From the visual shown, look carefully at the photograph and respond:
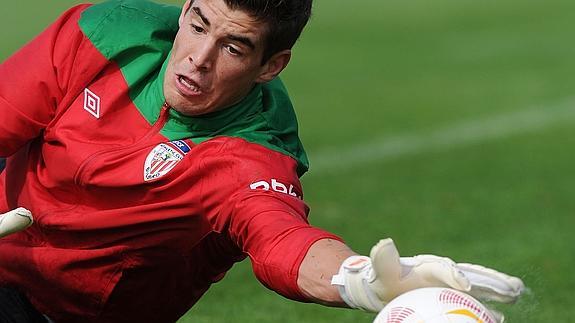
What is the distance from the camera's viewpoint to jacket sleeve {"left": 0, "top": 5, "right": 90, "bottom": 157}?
511 cm

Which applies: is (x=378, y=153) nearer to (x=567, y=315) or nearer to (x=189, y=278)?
(x=567, y=315)

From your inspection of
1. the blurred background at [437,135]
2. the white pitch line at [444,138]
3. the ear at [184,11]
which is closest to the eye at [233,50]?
the ear at [184,11]

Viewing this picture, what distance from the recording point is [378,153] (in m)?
12.9

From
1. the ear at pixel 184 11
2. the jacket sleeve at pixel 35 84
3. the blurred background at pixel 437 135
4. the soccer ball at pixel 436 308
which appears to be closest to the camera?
the soccer ball at pixel 436 308

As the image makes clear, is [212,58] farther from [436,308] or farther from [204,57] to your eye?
[436,308]

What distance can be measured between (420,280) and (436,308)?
4.7 inches

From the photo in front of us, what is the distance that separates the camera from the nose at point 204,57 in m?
4.78

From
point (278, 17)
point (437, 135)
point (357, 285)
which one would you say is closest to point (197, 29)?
point (278, 17)

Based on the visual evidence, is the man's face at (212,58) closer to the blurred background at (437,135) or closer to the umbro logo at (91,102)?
the umbro logo at (91,102)

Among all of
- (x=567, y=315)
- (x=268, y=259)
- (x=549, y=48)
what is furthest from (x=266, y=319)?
(x=549, y=48)

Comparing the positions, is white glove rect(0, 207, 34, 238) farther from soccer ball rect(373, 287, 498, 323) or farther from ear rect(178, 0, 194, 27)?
soccer ball rect(373, 287, 498, 323)

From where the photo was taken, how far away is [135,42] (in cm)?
515

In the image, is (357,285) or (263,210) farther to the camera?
(263,210)

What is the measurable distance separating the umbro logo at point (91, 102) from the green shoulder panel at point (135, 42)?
134 mm
